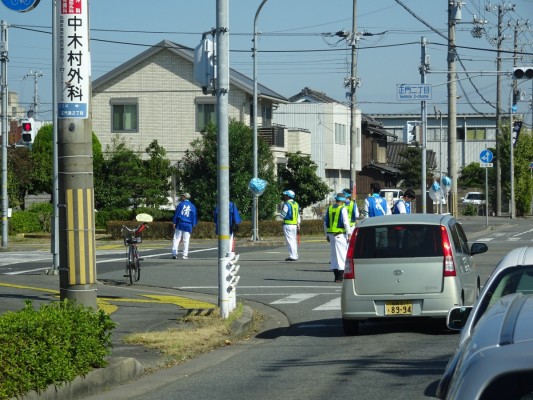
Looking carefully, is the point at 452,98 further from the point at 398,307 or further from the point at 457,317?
the point at 457,317

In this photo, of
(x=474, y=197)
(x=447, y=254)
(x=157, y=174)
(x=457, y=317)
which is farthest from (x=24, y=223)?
(x=474, y=197)

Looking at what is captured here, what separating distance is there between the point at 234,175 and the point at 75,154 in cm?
3428

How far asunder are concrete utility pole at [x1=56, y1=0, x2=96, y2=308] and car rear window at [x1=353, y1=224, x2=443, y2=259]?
4.27 m

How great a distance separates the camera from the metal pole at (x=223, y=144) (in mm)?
14469

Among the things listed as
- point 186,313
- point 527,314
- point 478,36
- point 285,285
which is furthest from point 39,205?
point 527,314

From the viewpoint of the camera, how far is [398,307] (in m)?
13.3

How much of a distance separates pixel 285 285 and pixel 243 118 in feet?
103

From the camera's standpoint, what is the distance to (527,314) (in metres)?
3.47

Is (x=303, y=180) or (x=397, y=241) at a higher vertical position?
(x=303, y=180)

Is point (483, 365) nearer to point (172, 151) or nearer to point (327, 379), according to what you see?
point (327, 379)

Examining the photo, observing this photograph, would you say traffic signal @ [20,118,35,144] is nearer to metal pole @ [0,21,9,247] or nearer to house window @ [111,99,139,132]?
metal pole @ [0,21,9,247]

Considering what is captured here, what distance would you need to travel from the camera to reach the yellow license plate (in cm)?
1332

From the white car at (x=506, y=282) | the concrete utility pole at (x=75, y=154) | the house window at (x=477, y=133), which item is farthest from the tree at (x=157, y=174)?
the house window at (x=477, y=133)

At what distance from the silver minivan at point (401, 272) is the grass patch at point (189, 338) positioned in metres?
1.71
